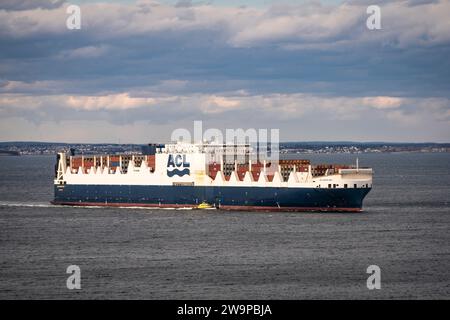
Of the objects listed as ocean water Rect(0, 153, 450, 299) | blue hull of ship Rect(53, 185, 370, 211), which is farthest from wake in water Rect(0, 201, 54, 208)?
ocean water Rect(0, 153, 450, 299)

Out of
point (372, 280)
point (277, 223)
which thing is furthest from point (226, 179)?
point (372, 280)

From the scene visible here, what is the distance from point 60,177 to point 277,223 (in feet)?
112

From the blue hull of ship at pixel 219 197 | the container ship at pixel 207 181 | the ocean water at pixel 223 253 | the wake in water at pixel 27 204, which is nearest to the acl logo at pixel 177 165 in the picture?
the container ship at pixel 207 181

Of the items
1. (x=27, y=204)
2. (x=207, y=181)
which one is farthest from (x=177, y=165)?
(x=27, y=204)

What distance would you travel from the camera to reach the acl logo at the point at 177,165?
315 feet

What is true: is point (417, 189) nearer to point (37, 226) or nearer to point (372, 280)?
point (37, 226)

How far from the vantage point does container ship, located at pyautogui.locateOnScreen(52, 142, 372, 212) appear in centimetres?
8856

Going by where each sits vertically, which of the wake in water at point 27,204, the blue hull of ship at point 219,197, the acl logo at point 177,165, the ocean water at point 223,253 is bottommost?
the ocean water at point 223,253

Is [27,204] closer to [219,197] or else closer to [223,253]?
[219,197]

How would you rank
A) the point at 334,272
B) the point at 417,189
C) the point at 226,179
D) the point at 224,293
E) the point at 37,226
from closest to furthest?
the point at 224,293 < the point at 334,272 < the point at 37,226 < the point at 226,179 < the point at 417,189

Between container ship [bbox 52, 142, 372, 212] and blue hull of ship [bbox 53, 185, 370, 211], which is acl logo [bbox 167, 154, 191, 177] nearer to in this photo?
container ship [bbox 52, 142, 372, 212]

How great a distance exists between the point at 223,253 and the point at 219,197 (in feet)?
97.1

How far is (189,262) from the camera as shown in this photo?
60062mm

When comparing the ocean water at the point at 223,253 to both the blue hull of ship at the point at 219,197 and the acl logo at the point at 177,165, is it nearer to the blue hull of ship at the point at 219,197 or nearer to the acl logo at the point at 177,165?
the blue hull of ship at the point at 219,197
